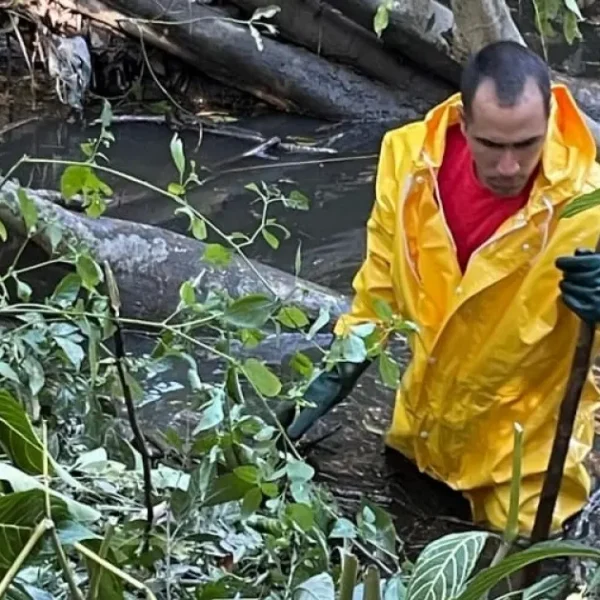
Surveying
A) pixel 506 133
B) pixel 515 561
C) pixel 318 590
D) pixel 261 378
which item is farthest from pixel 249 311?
pixel 506 133

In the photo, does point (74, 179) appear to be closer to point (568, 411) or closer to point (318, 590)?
point (318, 590)

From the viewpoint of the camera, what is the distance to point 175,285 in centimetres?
424

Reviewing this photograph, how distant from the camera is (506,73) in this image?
2582 millimetres

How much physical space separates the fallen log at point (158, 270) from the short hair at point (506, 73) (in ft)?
4.95

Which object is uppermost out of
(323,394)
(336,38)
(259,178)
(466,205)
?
(466,205)

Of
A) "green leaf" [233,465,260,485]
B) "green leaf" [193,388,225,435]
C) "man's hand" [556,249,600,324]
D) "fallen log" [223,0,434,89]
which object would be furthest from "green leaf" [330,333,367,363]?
"fallen log" [223,0,434,89]

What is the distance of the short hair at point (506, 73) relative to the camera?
2.55m

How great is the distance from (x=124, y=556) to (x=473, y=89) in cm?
141

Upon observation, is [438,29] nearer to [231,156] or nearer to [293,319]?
[231,156]

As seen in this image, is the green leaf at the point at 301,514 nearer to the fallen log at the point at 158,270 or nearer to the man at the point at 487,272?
the man at the point at 487,272

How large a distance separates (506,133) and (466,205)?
1.02ft

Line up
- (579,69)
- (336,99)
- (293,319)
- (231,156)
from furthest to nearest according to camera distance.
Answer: (579,69) → (336,99) → (231,156) → (293,319)

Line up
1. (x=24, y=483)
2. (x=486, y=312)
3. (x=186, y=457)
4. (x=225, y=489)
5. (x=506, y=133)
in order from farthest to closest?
1. (x=486, y=312)
2. (x=506, y=133)
3. (x=186, y=457)
4. (x=225, y=489)
5. (x=24, y=483)

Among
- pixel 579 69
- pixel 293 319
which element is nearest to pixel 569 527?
pixel 293 319
